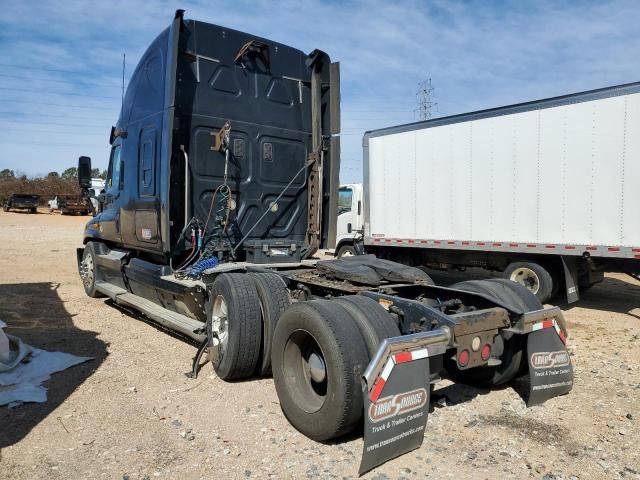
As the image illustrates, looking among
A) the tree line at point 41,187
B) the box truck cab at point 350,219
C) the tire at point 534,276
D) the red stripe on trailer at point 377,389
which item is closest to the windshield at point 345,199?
the box truck cab at point 350,219

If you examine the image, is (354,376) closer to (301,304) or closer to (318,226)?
(301,304)

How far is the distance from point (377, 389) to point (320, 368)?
0.75 meters

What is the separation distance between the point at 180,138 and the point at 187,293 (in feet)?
5.61

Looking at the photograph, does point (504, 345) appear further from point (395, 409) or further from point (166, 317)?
point (166, 317)

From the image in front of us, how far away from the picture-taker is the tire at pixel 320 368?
321 cm

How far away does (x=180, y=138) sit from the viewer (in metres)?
5.72

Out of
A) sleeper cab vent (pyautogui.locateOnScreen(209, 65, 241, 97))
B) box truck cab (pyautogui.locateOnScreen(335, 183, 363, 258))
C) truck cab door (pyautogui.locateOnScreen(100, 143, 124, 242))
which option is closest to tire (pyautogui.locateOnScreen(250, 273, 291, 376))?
sleeper cab vent (pyautogui.locateOnScreen(209, 65, 241, 97))

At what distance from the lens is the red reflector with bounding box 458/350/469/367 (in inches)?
140

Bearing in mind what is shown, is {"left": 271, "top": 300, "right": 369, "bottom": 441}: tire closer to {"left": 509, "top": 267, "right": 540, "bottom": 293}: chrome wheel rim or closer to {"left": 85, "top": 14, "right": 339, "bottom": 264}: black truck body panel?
{"left": 85, "top": 14, "right": 339, "bottom": 264}: black truck body panel

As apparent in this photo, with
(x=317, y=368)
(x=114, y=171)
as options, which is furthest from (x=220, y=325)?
(x=114, y=171)

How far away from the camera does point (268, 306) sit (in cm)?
449

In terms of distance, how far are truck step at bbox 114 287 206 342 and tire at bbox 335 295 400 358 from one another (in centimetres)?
197

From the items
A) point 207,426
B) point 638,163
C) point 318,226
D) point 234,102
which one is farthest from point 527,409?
point 638,163

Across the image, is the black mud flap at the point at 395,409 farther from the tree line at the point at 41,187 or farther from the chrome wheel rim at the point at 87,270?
the tree line at the point at 41,187
